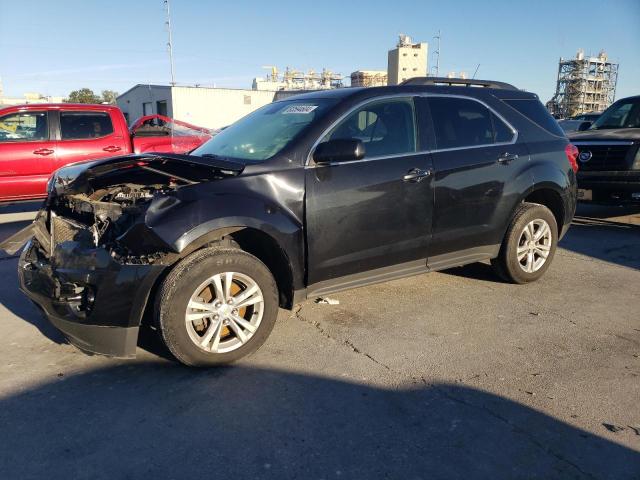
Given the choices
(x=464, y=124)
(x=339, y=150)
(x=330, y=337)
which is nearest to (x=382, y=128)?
(x=339, y=150)

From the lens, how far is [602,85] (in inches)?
3346

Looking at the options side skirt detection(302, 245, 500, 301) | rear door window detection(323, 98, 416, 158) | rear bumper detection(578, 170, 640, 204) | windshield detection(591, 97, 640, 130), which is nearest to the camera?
side skirt detection(302, 245, 500, 301)

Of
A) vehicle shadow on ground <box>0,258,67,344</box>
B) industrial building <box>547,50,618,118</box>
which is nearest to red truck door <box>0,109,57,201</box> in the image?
vehicle shadow on ground <box>0,258,67,344</box>

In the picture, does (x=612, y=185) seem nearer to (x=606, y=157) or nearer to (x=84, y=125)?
→ (x=606, y=157)

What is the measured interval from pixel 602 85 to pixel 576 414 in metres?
98.1

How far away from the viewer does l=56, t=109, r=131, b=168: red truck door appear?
27.2 feet

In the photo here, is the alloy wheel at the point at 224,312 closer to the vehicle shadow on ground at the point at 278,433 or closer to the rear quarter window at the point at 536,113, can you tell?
the vehicle shadow on ground at the point at 278,433

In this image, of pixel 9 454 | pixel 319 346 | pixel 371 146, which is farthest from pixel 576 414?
pixel 9 454

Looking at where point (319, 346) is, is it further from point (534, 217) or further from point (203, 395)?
point (534, 217)

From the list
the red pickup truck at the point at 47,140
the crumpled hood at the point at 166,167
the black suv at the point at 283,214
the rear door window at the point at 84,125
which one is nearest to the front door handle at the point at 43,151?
the red pickup truck at the point at 47,140

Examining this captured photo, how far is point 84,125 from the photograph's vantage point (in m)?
8.51

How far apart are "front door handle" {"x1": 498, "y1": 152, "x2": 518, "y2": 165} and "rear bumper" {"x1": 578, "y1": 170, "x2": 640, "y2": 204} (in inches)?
155

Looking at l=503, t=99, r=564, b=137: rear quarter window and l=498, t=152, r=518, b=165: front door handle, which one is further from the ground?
l=503, t=99, r=564, b=137: rear quarter window

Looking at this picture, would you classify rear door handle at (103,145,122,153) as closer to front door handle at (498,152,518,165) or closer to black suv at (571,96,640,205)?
front door handle at (498,152,518,165)
